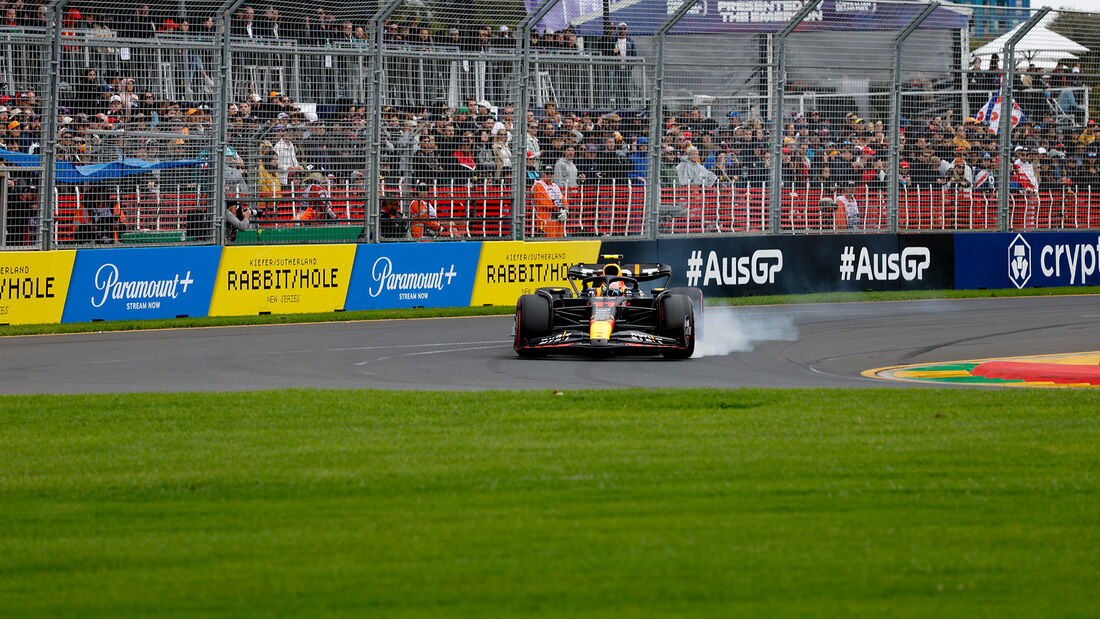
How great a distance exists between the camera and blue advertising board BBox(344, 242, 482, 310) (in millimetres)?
18438

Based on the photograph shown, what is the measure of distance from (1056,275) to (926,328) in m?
7.37

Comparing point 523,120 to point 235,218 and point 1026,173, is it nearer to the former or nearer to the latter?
point 235,218

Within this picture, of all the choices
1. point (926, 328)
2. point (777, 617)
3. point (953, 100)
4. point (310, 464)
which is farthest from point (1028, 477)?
point (953, 100)

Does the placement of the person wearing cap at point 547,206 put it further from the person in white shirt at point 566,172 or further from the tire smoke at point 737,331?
the tire smoke at point 737,331

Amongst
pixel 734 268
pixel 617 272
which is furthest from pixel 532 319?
pixel 734 268

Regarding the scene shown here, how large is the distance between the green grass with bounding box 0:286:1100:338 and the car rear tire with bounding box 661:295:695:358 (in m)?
5.65

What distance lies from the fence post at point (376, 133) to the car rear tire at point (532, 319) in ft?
19.1

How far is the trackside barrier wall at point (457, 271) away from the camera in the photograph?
16.7 metres

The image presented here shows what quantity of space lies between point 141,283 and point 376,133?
365 cm

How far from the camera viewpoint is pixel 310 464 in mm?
7188

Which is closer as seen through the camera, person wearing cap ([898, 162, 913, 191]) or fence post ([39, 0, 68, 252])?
fence post ([39, 0, 68, 252])

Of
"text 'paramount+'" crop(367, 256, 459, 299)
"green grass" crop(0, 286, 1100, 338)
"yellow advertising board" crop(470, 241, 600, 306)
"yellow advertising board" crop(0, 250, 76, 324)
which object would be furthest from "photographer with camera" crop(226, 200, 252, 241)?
"yellow advertising board" crop(470, 241, 600, 306)

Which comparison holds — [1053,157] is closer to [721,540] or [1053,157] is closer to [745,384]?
[745,384]

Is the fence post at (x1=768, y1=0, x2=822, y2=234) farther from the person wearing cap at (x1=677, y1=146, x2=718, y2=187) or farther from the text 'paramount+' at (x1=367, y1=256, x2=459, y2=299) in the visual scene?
the text 'paramount+' at (x1=367, y1=256, x2=459, y2=299)
